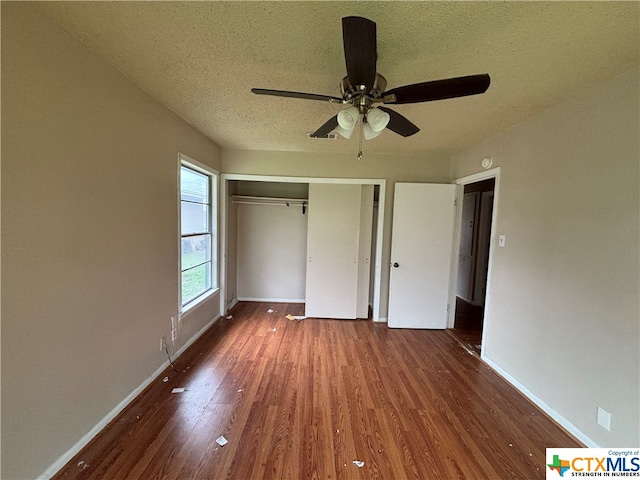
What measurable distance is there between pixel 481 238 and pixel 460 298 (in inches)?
50.5

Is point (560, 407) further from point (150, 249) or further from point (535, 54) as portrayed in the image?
point (150, 249)

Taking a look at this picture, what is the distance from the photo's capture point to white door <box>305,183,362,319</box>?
12.3 feet

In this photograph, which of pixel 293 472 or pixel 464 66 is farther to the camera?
A: pixel 464 66

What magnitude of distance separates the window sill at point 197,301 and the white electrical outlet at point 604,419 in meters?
3.34

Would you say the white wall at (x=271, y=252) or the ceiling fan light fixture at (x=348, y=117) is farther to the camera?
the white wall at (x=271, y=252)

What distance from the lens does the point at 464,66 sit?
160cm

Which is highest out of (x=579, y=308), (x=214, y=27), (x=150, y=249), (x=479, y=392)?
(x=214, y=27)

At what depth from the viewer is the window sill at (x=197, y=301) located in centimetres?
282

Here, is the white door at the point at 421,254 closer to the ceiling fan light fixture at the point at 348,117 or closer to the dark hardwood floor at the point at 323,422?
the dark hardwood floor at the point at 323,422

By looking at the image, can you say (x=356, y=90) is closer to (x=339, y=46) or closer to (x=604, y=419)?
(x=339, y=46)

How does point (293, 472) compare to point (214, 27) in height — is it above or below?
below

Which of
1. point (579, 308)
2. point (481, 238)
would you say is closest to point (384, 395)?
point (579, 308)

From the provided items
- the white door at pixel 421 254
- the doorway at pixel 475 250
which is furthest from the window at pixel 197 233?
the doorway at pixel 475 250

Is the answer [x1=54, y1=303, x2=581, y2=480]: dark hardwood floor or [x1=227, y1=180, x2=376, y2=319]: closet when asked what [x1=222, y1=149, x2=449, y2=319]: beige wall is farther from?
[x1=54, y1=303, x2=581, y2=480]: dark hardwood floor
